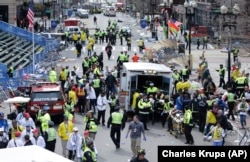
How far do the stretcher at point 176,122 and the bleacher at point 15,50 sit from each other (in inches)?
665

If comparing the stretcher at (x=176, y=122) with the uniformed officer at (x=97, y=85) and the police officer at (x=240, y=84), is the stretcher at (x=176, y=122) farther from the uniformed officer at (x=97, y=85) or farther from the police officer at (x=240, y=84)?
the police officer at (x=240, y=84)

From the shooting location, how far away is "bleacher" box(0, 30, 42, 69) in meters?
40.9

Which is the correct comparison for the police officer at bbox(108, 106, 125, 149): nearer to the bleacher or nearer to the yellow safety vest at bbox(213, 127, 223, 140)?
the yellow safety vest at bbox(213, 127, 223, 140)

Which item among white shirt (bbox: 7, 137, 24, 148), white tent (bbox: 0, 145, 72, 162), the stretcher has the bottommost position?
the stretcher

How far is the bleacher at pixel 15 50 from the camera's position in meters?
40.9

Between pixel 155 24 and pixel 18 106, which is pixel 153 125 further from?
→ pixel 155 24

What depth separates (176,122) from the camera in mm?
23516

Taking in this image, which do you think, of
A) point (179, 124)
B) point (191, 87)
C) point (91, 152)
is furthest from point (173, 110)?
point (91, 152)

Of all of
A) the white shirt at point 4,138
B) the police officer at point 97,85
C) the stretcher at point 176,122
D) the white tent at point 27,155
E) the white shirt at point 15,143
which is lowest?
the stretcher at point 176,122

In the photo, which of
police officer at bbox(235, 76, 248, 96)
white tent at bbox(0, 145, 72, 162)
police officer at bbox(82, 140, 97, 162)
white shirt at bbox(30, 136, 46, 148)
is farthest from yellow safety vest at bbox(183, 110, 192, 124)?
white tent at bbox(0, 145, 72, 162)

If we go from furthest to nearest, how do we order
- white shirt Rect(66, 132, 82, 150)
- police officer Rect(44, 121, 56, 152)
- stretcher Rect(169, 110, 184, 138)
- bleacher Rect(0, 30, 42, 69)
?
bleacher Rect(0, 30, 42, 69), stretcher Rect(169, 110, 184, 138), police officer Rect(44, 121, 56, 152), white shirt Rect(66, 132, 82, 150)

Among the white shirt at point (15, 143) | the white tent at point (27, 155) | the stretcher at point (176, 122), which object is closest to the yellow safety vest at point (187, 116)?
the stretcher at point (176, 122)

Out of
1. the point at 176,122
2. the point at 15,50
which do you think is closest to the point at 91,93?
the point at 176,122

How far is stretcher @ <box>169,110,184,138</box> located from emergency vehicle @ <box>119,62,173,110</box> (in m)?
2.64
